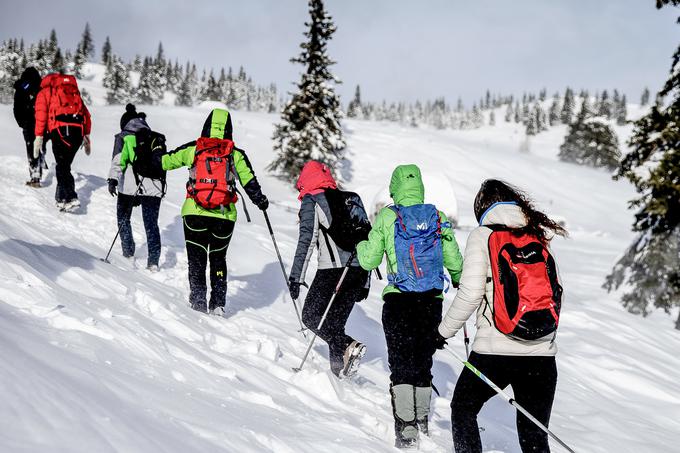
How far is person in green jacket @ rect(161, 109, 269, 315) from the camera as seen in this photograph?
5.45 metres

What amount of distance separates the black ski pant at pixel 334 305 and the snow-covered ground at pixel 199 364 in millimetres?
375

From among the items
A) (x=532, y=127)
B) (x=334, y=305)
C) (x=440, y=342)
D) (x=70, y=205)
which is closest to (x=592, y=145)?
(x=532, y=127)

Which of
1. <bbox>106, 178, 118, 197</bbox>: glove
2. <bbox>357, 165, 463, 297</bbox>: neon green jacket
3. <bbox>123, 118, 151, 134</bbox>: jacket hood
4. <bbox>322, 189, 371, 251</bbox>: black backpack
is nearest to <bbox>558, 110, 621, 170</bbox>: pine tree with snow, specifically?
<bbox>123, 118, 151, 134</bbox>: jacket hood

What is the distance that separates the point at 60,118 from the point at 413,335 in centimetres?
744

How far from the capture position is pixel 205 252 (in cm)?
565

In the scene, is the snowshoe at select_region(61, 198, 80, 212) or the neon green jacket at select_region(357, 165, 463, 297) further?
the snowshoe at select_region(61, 198, 80, 212)

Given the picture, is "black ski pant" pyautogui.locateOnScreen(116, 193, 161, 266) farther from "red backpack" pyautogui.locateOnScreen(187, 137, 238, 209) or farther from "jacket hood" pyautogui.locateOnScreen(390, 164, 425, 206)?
"jacket hood" pyautogui.locateOnScreen(390, 164, 425, 206)

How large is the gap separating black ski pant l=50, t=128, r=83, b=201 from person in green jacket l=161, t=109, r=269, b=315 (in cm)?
401

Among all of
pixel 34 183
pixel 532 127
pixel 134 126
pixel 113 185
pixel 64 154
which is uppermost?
pixel 532 127

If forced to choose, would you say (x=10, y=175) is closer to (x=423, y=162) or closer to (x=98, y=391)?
(x=98, y=391)

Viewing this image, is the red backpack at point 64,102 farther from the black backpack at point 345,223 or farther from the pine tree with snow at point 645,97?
the pine tree with snow at point 645,97

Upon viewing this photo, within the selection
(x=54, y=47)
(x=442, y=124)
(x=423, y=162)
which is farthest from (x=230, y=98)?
(x=442, y=124)

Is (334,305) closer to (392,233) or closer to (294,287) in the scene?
(294,287)

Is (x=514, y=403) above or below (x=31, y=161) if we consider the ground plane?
below
